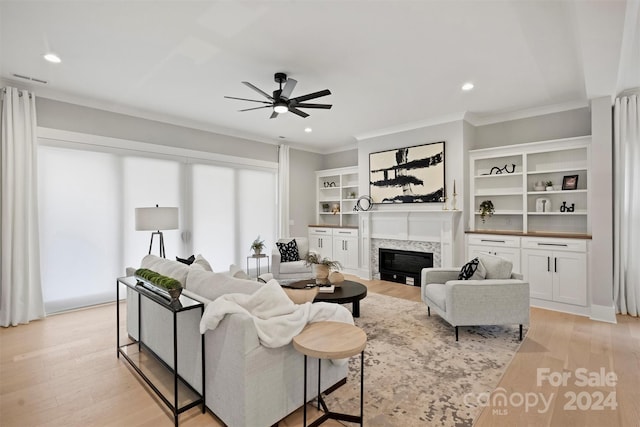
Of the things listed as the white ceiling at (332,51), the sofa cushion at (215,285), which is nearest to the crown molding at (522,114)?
the white ceiling at (332,51)

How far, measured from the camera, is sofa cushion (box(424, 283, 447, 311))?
3.41 metres

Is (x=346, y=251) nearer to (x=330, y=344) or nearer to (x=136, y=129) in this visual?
(x=136, y=129)

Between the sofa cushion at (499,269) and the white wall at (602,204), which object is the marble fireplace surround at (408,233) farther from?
the white wall at (602,204)

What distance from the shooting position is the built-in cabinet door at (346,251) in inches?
254

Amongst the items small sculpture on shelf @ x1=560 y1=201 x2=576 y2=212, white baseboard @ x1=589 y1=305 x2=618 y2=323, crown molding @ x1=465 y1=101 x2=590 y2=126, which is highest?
crown molding @ x1=465 y1=101 x2=590 y2=126

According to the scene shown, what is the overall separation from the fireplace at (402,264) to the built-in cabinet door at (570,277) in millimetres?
1743

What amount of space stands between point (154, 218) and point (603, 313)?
228 inches

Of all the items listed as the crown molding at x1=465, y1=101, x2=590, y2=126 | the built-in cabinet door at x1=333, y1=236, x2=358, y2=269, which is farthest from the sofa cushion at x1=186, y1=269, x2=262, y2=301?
the crown molding at x1=465, y1=101, x2=590, y2=126

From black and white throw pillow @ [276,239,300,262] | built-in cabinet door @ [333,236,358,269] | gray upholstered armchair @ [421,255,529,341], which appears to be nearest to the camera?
gray upholstered armchair @ [421,255,529,341]

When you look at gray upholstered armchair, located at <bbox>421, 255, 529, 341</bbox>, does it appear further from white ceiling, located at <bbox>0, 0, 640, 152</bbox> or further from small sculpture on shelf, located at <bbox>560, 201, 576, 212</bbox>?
white ceiling, located at <bbox>0, 0, 640, 152</bbox>

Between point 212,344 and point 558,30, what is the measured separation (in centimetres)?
373

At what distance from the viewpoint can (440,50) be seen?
9.63 feet

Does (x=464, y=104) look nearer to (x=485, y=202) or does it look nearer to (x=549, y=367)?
(x=485, y=202)

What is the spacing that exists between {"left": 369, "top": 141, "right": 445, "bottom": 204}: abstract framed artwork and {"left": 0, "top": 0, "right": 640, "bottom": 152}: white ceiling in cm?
93
